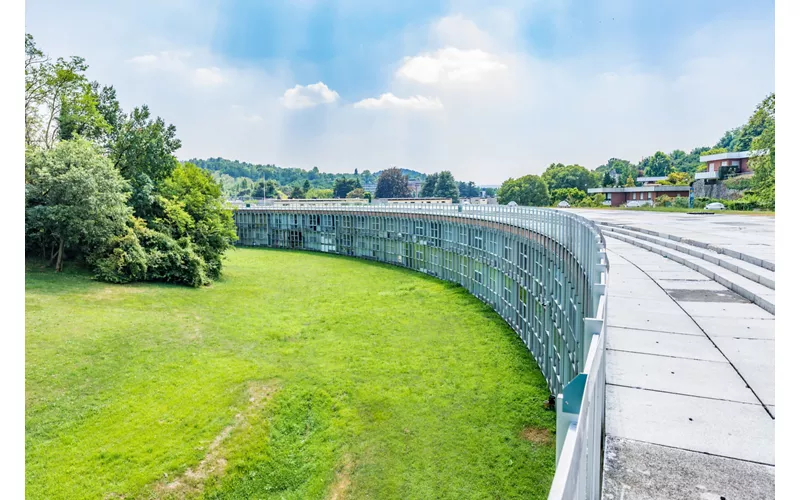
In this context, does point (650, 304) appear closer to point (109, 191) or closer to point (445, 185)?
point (109, 191)

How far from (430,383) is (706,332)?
8.92 m

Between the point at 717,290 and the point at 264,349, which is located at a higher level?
the point at 717,290

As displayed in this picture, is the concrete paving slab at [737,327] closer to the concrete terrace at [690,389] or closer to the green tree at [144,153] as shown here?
the concrete terrace at [690,389]

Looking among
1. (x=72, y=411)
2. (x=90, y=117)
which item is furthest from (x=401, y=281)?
(x=90, y=117)

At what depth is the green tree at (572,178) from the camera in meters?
78.5

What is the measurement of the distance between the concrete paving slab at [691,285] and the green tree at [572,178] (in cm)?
7304

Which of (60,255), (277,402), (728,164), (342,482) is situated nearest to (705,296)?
(342,482)

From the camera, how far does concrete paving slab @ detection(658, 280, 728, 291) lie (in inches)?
279

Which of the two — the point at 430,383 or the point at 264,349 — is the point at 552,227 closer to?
the point at 430,383

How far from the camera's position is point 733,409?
323 centimetres

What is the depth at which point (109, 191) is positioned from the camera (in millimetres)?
21625

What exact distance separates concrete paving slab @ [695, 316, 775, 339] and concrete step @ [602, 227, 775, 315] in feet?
2.07

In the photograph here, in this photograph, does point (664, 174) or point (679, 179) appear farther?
point (664, 174)

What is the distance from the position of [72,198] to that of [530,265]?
1922 centimetres
